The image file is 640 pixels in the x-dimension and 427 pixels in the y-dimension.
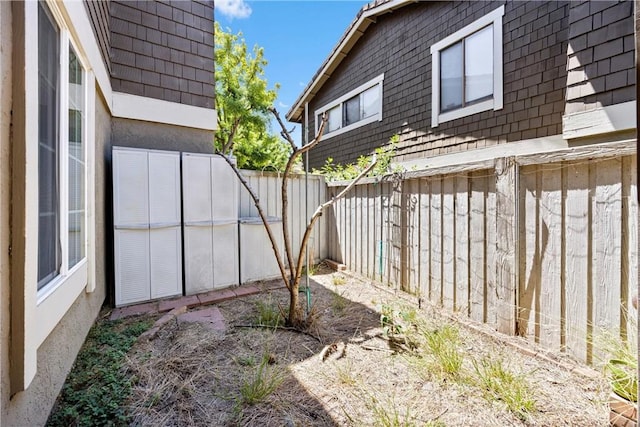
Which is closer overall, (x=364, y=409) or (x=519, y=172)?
(x=364, y=409)

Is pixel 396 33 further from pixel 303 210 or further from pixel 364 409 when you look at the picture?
pixel 364 409

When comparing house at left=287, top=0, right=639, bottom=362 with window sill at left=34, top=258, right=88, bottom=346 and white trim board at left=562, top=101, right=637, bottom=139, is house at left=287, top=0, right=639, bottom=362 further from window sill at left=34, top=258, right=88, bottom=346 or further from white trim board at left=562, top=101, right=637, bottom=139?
window sill at left=34, top=258, right=88, bottom=346

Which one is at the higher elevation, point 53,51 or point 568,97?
point 568,97

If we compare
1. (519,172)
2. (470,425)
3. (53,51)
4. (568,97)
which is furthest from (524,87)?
(53,51)

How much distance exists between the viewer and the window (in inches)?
59.9

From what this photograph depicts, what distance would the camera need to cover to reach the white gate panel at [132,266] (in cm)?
342

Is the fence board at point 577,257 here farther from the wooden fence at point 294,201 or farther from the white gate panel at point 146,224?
the white gate panel at point 146,224

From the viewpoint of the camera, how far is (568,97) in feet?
11.8

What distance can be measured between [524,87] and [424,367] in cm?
423

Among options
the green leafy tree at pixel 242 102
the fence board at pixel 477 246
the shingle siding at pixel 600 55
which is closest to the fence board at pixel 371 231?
the fence board at pixel 477 246

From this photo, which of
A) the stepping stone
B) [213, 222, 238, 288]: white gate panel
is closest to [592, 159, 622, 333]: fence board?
the stepping stone

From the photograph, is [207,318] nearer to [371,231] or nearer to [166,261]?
[166,261]

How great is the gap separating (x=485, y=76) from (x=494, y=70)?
0.20m

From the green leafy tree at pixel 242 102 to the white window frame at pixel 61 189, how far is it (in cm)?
877
